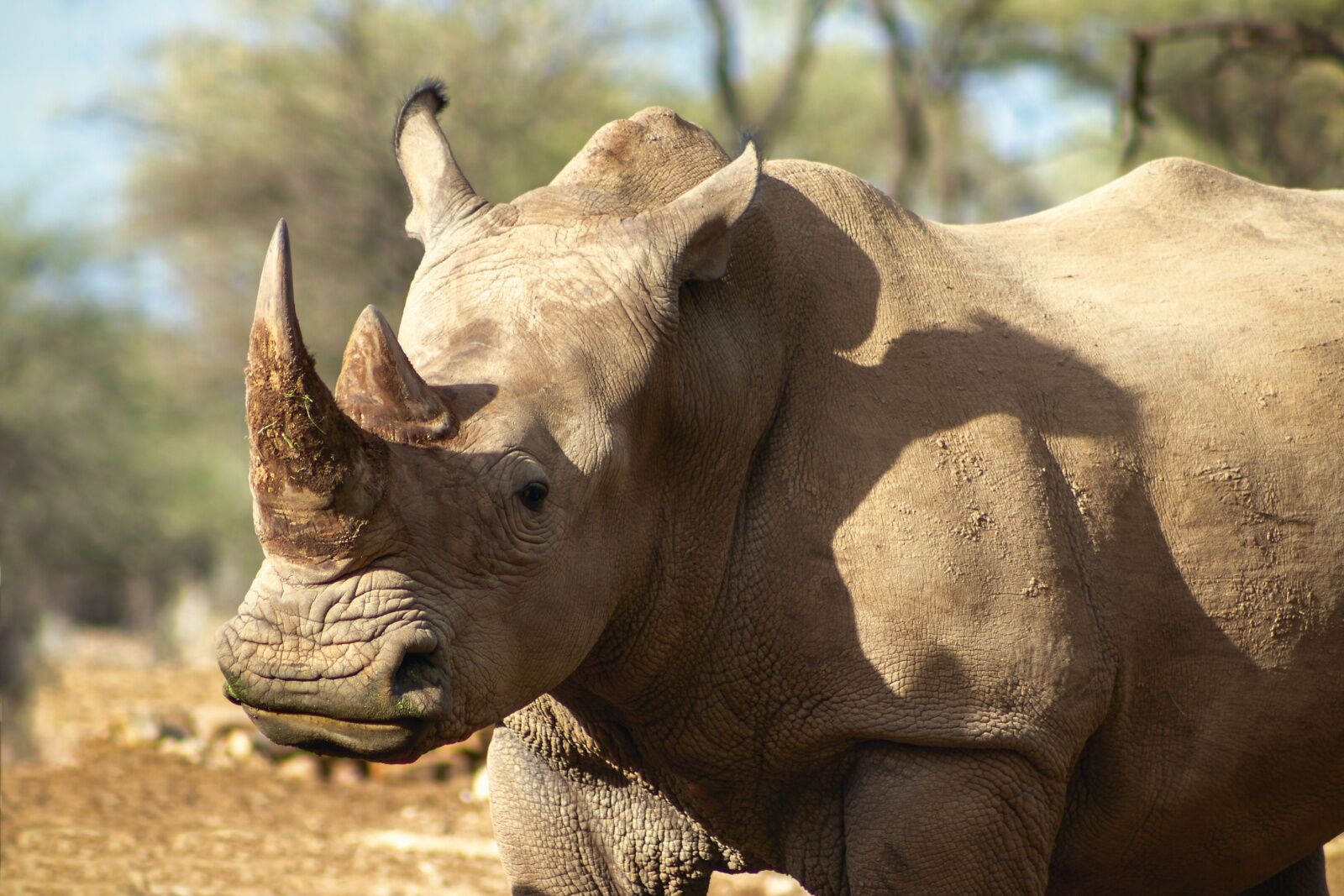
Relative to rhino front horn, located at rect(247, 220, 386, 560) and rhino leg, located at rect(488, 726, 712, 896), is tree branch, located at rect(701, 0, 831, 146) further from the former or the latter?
rhino front horn, located at rect(247, 220, 386, 560)

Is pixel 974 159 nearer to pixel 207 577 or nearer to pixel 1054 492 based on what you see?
pixel 207 577

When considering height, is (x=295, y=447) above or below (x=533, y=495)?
above

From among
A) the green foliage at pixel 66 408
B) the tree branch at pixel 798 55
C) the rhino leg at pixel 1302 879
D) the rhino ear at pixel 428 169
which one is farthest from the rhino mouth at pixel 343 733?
the green foliage at pixel 66 408

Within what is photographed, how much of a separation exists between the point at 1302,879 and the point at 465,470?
3.21 meters

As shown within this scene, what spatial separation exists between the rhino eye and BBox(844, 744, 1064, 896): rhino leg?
99cm

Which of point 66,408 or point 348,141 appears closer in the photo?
point 348,141

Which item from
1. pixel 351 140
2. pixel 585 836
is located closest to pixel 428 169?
pixel 585 836

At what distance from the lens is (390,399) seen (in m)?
2.91

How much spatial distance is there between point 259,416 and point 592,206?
41.8 inches

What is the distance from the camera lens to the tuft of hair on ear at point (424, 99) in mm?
3906

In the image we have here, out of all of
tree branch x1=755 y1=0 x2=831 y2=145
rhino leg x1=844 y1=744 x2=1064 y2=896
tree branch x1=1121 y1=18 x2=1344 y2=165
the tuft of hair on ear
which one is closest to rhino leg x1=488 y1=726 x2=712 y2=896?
rhino leg x1=844 y1=744 x2=1064 y2=896

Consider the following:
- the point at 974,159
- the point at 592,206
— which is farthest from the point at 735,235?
the point at 974,159

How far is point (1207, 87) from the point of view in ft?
53.0

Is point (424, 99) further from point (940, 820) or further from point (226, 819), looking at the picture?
point (226, 819)
